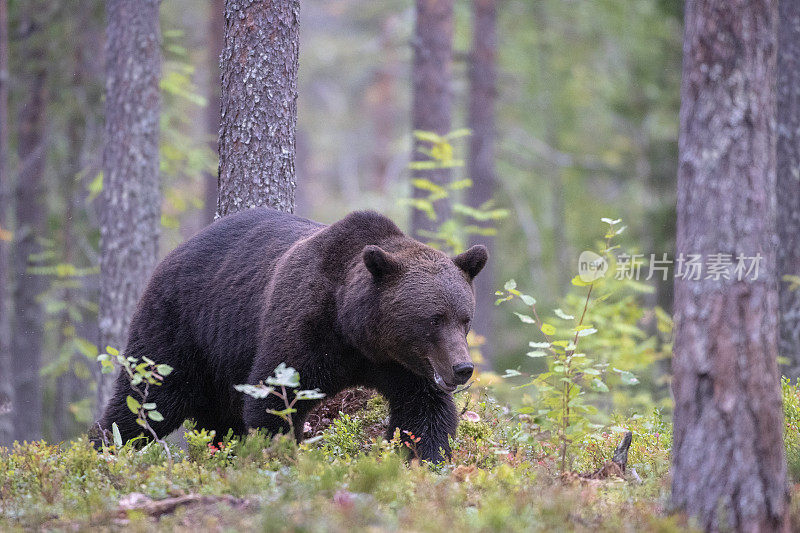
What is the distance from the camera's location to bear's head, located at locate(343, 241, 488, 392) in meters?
5.90

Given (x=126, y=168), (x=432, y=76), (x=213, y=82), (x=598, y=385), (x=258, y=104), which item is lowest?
(x=598, y=385)

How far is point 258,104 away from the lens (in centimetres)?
802

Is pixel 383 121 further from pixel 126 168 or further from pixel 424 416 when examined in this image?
pixel 424 416

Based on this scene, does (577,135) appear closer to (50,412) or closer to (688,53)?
(50,412)

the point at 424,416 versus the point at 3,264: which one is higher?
the point at 3,264

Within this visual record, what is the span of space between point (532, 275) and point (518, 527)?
59.7ft

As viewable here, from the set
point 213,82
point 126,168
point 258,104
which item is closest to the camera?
point 258,104

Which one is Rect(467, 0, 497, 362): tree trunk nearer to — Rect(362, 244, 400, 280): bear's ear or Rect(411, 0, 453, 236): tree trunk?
Rect(411, 0, 453, 236): tree trunk

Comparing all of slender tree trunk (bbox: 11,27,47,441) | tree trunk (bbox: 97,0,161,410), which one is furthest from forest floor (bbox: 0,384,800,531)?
slender tree trunk (bbox: 11,27,47,441)

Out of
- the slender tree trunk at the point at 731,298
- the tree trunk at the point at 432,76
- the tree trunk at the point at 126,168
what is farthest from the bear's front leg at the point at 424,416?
the tree trunk at the point at 432,76

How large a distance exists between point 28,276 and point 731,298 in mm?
16033

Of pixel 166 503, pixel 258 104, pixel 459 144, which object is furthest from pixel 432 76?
pixel 166 503

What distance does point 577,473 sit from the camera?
5.61 metres

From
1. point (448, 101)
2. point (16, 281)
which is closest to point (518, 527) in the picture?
point (448, 101)
